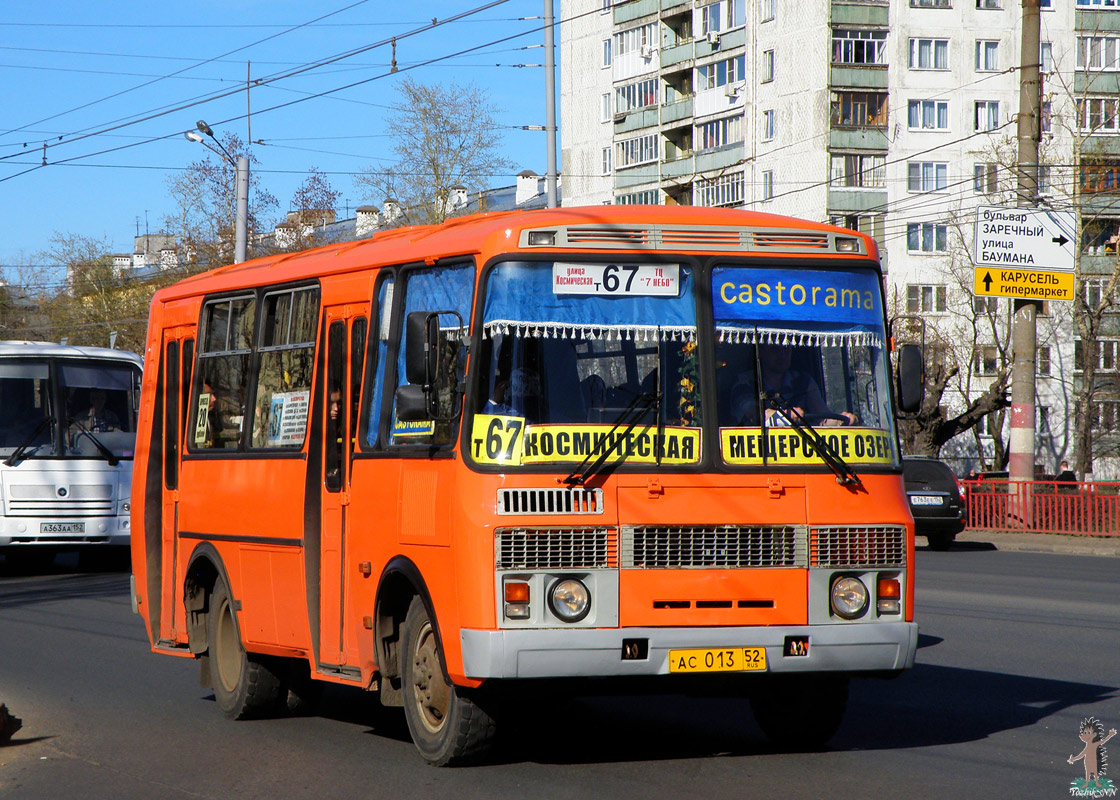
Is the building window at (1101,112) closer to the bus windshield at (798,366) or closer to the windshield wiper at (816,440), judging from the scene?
the bus windshield at (798,366)

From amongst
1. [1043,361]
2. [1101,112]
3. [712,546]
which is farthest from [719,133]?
[712,546]

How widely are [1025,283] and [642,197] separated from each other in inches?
1949

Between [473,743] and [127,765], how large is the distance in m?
2.03

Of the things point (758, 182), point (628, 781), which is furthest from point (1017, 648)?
point (758, 182)

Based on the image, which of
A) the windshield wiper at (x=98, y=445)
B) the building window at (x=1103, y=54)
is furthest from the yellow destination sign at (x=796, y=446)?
the building window at (x=1103, y=54)

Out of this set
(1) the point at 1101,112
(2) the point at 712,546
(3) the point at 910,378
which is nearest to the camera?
(2) the point at 712,546

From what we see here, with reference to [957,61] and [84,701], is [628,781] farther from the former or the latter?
[957,61]

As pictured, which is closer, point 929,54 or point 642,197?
point 929,54

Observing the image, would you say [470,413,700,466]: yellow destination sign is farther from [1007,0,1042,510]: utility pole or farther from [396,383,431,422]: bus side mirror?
[1007,0,1042,510]: utility pole

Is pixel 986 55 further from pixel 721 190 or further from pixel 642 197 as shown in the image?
pixel 642 197

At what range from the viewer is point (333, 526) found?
352 inches

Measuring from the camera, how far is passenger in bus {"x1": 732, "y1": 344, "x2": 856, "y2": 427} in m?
7.77

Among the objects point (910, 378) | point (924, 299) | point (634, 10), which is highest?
point (634, 10)

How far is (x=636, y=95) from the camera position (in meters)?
79.2
